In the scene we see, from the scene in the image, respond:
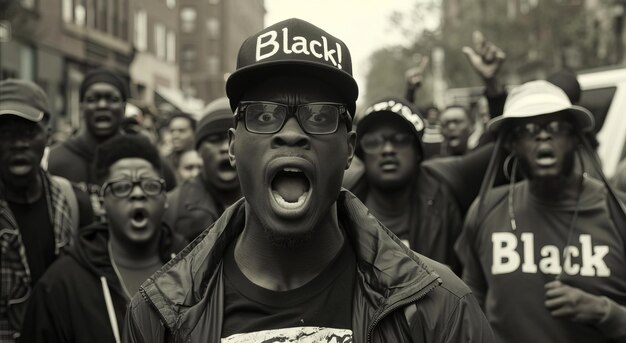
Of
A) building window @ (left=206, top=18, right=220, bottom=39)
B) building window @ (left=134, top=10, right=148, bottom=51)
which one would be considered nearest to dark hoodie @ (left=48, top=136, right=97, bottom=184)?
building window @ (left=134, top=10, right=148, bottom=51)

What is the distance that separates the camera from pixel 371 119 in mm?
5699

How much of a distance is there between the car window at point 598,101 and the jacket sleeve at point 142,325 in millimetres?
6515

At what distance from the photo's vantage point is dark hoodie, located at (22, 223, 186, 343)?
4395 millimetres

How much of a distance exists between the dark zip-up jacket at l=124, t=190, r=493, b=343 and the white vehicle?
5.56 metres

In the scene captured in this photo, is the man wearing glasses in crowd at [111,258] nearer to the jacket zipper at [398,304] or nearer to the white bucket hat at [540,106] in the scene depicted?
the white bucket hat at [540,106]

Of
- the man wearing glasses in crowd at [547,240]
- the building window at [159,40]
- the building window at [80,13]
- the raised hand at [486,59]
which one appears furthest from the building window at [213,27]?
the man wearing glasses in crowd at [547,240]

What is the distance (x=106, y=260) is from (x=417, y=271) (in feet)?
8.08

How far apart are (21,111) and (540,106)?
2.85m

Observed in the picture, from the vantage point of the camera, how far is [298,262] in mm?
2730

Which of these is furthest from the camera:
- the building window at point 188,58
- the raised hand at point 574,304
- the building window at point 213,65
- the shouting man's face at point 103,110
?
the building window at point 213,65

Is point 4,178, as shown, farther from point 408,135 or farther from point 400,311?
point 400,311

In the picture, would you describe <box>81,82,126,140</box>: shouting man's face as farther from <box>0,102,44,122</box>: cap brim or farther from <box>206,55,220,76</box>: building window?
<box>206,55,220,76</box>: building window

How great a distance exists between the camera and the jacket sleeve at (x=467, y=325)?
2529 mm

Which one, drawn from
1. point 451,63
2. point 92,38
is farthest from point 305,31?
point 451,63
